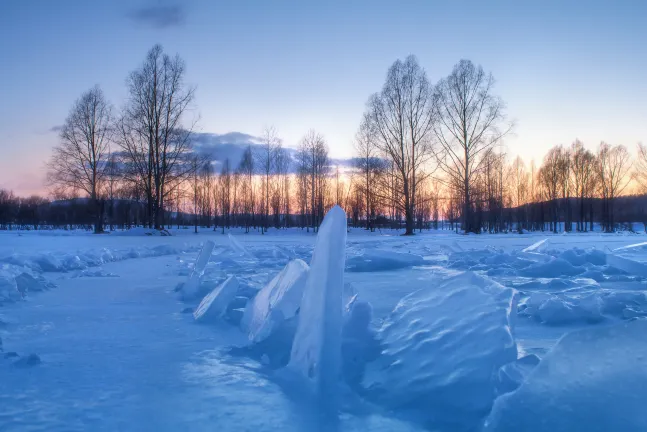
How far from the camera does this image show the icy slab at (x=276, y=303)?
6.56ft

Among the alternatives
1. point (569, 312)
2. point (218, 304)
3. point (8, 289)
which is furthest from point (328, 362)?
point (8, 289)

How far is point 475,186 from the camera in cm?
2225

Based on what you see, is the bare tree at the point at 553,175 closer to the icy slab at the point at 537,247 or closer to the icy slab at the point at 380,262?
the icy slab at the point at 537,247

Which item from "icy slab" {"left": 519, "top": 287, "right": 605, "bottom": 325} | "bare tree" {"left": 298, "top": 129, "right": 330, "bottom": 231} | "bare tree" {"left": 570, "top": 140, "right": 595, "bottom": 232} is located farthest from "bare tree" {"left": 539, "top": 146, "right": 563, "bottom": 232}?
"icy slab" {"left": 519, "top": 287, "right": 605, "bottom": 325}

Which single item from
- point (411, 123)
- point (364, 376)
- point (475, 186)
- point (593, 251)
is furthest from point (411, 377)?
point (475, 186)

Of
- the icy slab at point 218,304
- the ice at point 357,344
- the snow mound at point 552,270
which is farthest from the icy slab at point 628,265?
the icy slab at point 218,304

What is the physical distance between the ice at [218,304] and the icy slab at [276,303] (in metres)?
0.30

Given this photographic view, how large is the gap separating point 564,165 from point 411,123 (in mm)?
23979

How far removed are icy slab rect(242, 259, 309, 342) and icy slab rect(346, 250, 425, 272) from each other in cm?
353

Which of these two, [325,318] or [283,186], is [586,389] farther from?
[283,186]

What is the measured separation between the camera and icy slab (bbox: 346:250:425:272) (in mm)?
5922

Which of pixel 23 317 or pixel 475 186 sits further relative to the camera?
pixel 475 186

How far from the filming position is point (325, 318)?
58.4 inches

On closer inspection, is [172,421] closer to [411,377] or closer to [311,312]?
[311,312]
